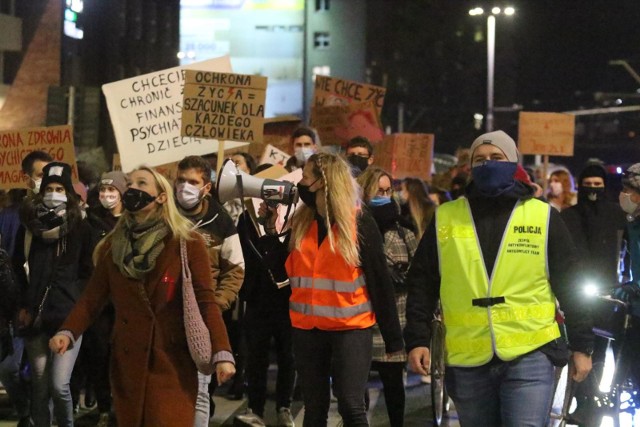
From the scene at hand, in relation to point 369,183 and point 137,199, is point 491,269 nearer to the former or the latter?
point 137,199

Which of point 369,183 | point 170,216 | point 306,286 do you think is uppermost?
point 369,183

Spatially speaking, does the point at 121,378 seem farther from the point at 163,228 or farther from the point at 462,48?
the point at 462,48

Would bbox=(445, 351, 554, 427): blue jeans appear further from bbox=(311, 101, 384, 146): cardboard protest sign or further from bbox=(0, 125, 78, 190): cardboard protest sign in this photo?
bbox=(311, 101, 384, 146): cardboard protest sign

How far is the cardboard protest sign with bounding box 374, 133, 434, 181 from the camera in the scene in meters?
15.6

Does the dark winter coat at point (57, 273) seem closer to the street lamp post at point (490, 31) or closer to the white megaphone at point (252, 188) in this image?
the white megaphone at point (252, 188)

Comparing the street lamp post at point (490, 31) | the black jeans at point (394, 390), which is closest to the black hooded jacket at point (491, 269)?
the black jeans at point (394, 390)

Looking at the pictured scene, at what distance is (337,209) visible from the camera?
6.48 meters

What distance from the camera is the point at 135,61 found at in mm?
30875

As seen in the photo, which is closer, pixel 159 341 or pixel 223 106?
pixel 159 341

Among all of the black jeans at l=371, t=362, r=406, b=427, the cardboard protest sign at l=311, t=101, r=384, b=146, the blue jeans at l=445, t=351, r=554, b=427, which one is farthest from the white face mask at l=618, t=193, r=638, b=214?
the cardboard protest sign at l=311, t=101, r=384, b=146

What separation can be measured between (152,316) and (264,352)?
283 cm

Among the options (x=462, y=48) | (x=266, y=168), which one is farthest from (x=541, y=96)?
(x=266, y=168)

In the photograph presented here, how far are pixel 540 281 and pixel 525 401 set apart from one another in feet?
1.80

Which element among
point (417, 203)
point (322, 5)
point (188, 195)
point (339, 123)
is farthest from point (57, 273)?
point (322, 5)
